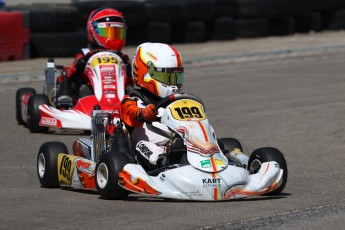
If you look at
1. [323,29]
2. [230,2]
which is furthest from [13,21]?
[323,29]

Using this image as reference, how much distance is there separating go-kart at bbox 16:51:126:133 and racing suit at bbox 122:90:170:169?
302 centimetres

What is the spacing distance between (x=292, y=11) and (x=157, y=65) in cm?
1525

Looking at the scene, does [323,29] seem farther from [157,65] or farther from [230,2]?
[157,65]

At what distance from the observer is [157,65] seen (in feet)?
23.2

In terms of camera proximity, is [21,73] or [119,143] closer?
[119,143]

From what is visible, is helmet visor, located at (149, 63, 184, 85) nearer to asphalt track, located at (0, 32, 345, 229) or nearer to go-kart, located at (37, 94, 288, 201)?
go-kart, located at (37, 94, 288, 201)

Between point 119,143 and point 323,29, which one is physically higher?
point 119,143

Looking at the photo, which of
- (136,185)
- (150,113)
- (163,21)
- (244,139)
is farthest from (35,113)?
(163,21)

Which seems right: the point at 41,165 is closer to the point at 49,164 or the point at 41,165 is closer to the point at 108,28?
the point at 49,164

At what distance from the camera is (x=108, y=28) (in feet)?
36.2

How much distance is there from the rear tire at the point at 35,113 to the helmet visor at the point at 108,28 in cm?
106

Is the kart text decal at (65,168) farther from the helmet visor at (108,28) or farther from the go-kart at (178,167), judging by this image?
the helmet visor at (108,28)

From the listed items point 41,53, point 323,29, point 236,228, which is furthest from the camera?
point 323,29

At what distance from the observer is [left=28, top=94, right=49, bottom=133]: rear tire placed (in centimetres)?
1025
